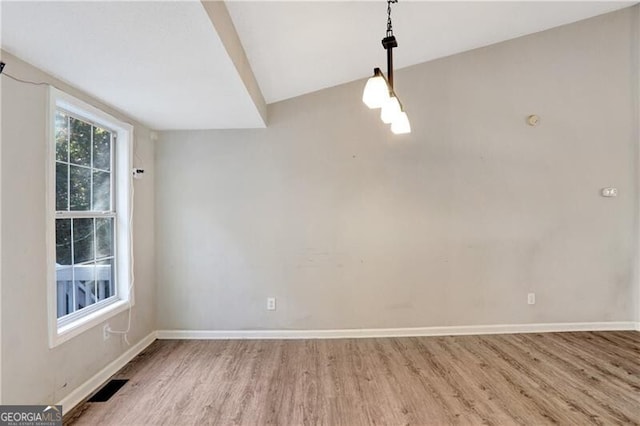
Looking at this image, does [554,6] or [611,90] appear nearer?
[554,6]

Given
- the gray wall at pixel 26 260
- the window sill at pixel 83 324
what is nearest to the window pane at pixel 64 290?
the window sill at pixel 83 324

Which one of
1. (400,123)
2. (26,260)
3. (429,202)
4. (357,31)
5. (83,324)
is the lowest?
(83,324)

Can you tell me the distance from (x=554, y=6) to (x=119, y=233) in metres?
4.69

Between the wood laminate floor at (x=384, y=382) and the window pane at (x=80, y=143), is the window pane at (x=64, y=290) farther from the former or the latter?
the window pane at (x=80, y=143)

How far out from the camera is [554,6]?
3.10 metres

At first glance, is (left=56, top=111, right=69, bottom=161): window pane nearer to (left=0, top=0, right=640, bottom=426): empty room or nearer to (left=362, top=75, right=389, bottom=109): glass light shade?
(left=0, top=0, right=640, bottom=426): empty room

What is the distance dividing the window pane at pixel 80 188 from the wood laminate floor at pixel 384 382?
1462 millimetres

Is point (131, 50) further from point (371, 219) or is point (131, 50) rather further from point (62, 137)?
point (371, 219)

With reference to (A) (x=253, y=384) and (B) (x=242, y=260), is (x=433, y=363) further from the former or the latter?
(B) (x=242, y=260)

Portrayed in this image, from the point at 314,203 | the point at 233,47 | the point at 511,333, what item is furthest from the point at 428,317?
the point at 233,47

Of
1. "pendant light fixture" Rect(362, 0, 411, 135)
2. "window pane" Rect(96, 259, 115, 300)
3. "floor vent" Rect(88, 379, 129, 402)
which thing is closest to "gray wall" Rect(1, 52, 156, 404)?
"floor vent" Rect(88, 379, 129, 402)

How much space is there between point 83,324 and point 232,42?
2.29 metres

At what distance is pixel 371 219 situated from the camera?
3.58 m

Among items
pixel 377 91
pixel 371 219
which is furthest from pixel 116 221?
pixel 377 91
